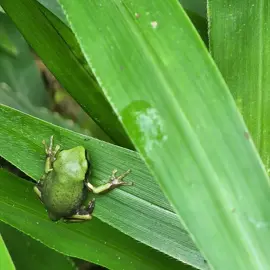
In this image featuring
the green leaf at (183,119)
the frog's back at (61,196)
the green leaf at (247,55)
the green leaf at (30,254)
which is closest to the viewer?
the green leaf at (183,119)

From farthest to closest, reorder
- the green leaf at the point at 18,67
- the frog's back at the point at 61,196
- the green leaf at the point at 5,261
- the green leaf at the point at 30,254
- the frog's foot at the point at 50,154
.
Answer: the green leaf at the point at 18,67 → the green leaf at the point at 30,254 → the frog's back at the point at 61,196 → the frog's foot at the point at 50,154 → the green leaf at the point at 5,261

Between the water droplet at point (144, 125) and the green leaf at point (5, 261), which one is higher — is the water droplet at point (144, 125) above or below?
above

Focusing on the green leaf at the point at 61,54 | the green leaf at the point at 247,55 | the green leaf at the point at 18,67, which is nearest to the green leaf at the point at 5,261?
the green leaf at the point at 61,54

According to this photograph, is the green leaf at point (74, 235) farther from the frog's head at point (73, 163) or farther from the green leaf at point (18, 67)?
the green leaf at point (18, 67)

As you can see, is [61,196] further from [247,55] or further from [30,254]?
[247,55]

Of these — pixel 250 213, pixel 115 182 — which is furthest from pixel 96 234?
pixel 250 213

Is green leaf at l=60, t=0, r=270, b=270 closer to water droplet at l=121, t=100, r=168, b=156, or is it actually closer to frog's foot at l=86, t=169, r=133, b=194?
water droplet at l=121, t=100, r=168, b=156

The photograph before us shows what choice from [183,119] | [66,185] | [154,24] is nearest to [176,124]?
[183,119]
